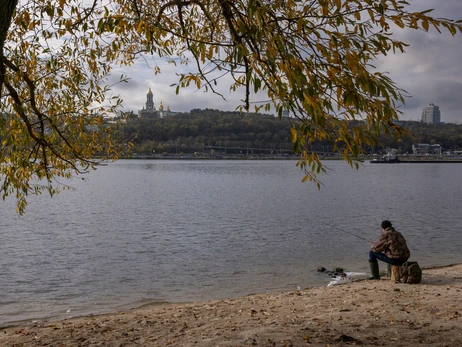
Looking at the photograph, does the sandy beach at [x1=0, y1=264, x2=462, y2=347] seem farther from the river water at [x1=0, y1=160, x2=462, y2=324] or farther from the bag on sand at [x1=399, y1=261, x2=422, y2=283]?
the river water at [x1=0, y1=160, x2=462, y2=324]

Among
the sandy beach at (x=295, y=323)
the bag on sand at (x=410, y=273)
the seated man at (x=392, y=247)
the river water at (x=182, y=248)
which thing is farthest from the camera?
the river water at (x=182, y=248)

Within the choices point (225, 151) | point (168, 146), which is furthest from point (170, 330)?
point (225, 151)

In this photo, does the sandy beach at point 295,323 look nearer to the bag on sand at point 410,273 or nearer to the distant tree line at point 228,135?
the bag on sand at point 410,273

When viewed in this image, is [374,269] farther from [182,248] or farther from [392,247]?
[182,248]

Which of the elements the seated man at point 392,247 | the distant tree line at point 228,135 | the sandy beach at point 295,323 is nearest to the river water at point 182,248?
the seated man at point 392,247

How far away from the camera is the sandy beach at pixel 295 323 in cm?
692

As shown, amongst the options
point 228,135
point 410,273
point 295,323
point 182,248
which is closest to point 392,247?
point 410,273

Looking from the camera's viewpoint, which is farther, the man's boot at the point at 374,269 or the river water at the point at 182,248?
the river water at the point at 182,248

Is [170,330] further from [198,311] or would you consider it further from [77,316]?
[77,316]

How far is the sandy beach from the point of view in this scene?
6.92 metres

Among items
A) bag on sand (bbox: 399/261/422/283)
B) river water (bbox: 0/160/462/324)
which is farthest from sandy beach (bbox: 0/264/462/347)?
river water (bbox: 0/160/462/324)

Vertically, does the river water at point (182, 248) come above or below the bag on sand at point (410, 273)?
below

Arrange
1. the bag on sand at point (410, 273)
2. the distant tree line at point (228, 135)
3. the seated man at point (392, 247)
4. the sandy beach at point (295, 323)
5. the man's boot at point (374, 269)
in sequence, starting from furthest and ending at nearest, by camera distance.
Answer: the distant tree line at point (228, 135), the man's boot at point (374, 269), the bag on sand at point (410, 273), the seated man at point (392, 247), the sandy beach at point (295, 323)

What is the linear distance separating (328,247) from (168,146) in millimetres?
153108
